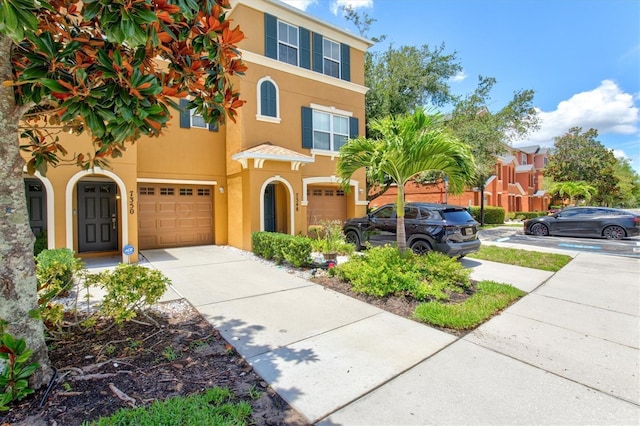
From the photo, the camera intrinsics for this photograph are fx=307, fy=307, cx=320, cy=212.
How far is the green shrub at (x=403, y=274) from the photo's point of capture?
17.6 feet

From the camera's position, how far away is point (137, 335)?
3.81m

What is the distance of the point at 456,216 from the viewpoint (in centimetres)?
802

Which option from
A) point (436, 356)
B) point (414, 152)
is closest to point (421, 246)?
point (414, 152)

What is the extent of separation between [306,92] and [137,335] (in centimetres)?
1054

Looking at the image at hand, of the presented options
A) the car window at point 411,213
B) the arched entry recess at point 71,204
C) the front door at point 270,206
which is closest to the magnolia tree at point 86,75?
the arched entry recess at point 71,204

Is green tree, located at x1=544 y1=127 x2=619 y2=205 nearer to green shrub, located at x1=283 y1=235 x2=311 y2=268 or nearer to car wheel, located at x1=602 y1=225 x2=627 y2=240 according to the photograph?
car wheel, located at x1=602 y1=225 x2=627 y2=240

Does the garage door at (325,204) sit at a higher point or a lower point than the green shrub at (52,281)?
higher

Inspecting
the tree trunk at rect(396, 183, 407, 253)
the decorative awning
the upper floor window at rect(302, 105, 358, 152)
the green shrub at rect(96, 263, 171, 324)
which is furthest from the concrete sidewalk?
the upper floor window at rect(302, 105, 358, 152)

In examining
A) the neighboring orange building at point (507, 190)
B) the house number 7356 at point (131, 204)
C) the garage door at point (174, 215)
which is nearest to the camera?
the house number 7356 at point (131, 204)

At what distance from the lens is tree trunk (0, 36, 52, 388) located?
2568mm

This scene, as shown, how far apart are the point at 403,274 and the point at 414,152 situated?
2.33 meters

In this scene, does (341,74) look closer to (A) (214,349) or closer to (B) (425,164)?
(B) (425,164)

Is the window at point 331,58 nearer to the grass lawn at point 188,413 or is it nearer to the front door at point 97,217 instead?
the front door at point 97,217

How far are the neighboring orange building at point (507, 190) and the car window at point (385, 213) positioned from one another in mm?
10262
